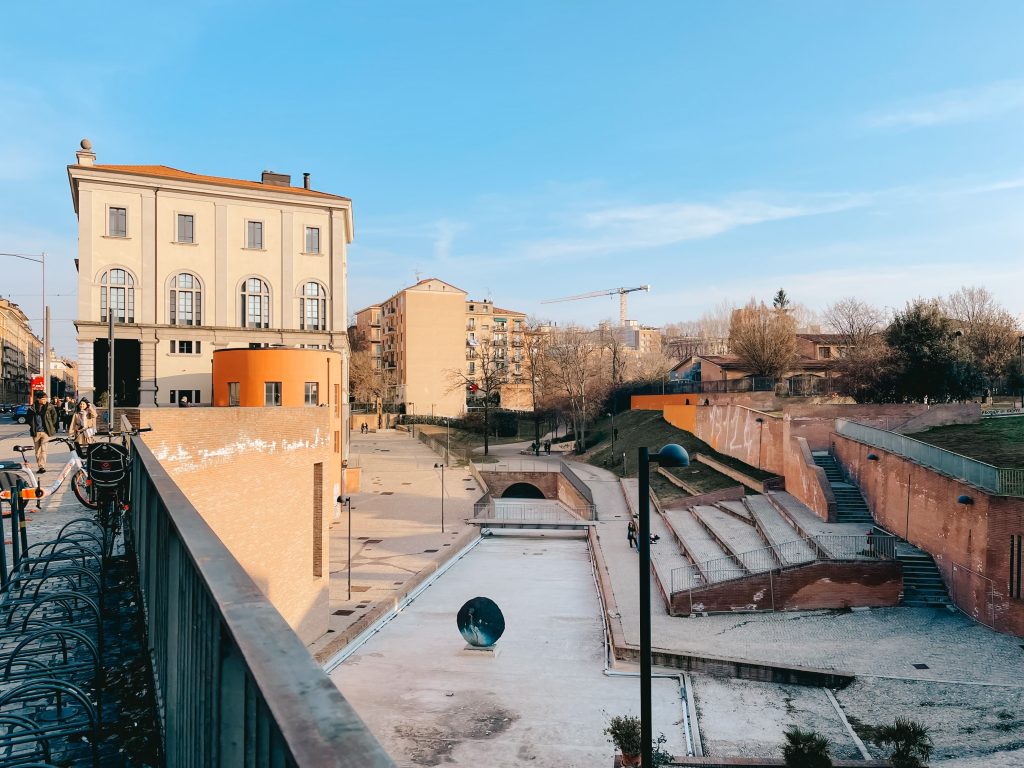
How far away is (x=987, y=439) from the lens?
26.4 meters

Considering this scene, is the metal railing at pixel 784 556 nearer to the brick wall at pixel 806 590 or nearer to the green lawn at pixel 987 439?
the brick wall at pixel 806 590

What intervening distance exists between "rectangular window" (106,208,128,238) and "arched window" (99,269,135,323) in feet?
6.20

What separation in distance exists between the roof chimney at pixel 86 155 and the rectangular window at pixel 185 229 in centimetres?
563

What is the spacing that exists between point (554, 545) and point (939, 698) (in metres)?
20.2

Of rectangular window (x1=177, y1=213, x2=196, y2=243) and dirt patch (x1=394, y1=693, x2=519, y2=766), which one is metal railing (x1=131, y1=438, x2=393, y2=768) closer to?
dirt patch (x1=394, y1=693, x2=519, y2=766)

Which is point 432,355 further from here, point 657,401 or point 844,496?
point 844,496

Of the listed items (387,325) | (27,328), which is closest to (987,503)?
(387,325)

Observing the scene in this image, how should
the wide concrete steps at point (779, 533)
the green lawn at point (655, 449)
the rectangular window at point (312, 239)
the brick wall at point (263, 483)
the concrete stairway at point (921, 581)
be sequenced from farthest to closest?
the rectangular window at point (312, 239) < the green lawn at point (655, 449) < the wide concrete steps at point (779, 533) < the concrete stairway at point (921, 581) < the brick wall at point (263, 483)

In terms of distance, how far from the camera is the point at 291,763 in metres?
1.27

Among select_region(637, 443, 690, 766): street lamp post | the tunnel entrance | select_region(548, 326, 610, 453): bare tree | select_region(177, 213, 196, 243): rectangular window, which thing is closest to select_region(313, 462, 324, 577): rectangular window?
select_region(637, 443, 690, 766): street lamp post

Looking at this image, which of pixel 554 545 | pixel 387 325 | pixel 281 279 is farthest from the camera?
pixel 387 325

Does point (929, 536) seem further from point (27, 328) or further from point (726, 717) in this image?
point (27, 328)

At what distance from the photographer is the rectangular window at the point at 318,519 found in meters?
20.4

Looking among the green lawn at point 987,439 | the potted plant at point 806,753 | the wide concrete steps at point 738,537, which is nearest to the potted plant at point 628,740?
the potted plant at point 806,753
